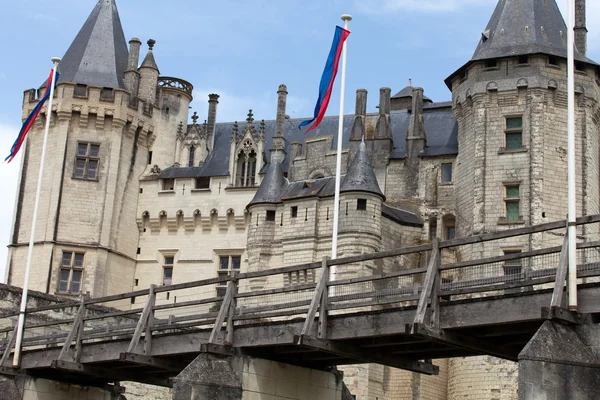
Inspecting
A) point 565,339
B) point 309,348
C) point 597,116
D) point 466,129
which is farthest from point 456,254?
point 565,339

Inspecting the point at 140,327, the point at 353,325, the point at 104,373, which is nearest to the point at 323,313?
the point at 353,325

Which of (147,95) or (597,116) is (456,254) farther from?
(147,95)

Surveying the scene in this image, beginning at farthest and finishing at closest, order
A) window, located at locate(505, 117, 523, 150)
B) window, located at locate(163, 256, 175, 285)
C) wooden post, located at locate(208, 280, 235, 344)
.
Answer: window, located at locate(163, 256, 175, 285), window, located at locate(505, 117, 523, 150), wooden post, located at locate(208, 280, 235, 344)

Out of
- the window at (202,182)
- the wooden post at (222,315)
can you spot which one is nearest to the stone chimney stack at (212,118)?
the window at (202,182)

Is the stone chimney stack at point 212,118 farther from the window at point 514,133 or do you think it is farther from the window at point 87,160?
the window at point 514,133

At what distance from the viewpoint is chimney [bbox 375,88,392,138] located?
1757 inches

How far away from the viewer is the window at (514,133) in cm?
4006

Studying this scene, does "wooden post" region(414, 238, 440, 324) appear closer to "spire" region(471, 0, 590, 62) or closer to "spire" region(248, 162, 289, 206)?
"spire" region(471, 0, 590, 62)

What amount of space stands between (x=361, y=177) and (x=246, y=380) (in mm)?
23266

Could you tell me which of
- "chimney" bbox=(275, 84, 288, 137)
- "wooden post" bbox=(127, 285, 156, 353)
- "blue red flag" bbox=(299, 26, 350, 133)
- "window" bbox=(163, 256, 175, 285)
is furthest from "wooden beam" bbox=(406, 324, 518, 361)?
"window" bbox=(163, 256, 175, 285)

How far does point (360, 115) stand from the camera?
4522 cm

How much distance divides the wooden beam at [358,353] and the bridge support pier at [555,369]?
14.0 feet

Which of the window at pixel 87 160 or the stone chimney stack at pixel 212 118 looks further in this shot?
the stone chimney stack at pixel 212 118

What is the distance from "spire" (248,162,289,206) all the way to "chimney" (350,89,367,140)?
136 inches
